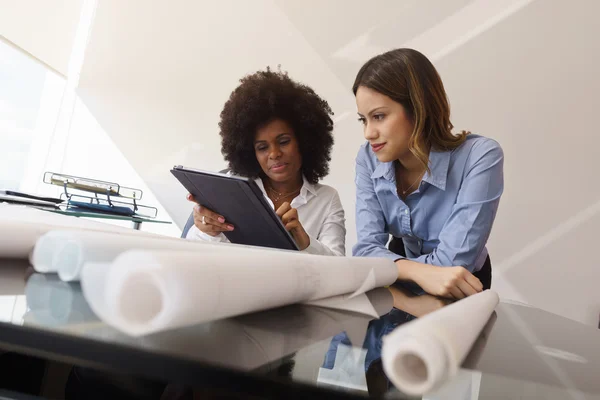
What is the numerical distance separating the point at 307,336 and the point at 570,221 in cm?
254

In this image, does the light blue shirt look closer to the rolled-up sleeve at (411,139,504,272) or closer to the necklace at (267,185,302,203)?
the rolled-up sleeve at (411,139,504,272)

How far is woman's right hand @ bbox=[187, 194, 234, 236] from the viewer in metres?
1.26

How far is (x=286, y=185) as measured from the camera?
1.83m

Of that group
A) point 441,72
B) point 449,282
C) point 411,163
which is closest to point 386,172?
point 411,163

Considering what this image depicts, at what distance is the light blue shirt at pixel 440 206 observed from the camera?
1.19 metres

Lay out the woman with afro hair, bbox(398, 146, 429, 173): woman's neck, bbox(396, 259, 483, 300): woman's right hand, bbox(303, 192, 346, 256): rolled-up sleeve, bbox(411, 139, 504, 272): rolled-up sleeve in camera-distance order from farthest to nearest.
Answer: the woman with afro hair, bbox(303, 192, 346, 256): rolled-up sleeve, bbox(398, 146, 429, 173): woman's neck, bbox(411, 139, 504, 272): rolled-up sleeve, bbox(396, 259, 483, 300): woman's right hand

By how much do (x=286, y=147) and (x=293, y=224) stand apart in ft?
1.72

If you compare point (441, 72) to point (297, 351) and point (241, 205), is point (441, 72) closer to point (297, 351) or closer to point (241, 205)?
point (241, 205)

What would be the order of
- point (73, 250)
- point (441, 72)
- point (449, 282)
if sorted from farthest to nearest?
point (441, 72)
point (449, 282)
point (73, 250)

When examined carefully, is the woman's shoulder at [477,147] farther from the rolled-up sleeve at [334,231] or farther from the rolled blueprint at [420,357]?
the rolled blueprint at [420,357]

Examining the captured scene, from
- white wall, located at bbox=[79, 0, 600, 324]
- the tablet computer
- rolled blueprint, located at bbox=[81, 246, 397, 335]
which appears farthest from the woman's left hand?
white wall, located at bbox=[79, 0, 600, 324]

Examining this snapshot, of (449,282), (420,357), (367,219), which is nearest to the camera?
(420,357)

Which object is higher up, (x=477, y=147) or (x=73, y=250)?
(x=477, y=147)

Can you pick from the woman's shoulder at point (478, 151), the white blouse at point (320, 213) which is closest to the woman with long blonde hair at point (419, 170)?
the woman's shoulder at point (478, 151)
